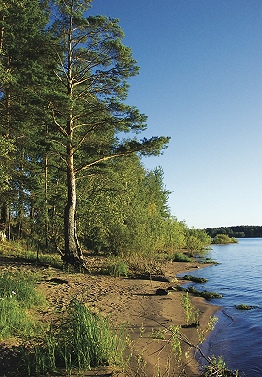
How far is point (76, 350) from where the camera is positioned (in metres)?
5.46

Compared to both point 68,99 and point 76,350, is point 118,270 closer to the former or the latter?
point 68,99

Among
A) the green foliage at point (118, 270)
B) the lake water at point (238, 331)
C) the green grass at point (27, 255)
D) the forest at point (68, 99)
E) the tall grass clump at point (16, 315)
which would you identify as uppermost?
the forest at point (68, 99)

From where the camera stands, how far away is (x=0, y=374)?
5043mm

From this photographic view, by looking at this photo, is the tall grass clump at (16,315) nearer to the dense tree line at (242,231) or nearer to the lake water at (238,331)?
the lake water at (238,331)

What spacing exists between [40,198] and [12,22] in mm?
11164

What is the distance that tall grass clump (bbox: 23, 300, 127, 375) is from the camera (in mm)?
5172

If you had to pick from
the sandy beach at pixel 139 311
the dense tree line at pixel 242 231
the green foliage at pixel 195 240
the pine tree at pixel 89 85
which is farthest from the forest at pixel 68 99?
the dense tree line at pixel 242 231

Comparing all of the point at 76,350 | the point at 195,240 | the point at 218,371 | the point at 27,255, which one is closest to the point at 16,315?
the point at 76,350

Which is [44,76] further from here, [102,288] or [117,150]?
[102,288]

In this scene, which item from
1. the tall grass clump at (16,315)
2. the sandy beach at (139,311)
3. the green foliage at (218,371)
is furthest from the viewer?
the tall grass clump at (16,315)

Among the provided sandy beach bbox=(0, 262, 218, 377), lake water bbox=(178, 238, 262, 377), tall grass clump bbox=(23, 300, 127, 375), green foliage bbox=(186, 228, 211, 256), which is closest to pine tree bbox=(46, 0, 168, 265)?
sandy beach bbox=(0, 262, 218, 377)

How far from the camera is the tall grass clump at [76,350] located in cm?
517

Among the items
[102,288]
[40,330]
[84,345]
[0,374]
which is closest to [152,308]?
[102,288]

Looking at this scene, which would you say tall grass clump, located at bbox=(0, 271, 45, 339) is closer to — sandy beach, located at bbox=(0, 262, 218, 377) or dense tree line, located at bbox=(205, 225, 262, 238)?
sandy beach, located at bbox=(0, 262, 218, 377)
